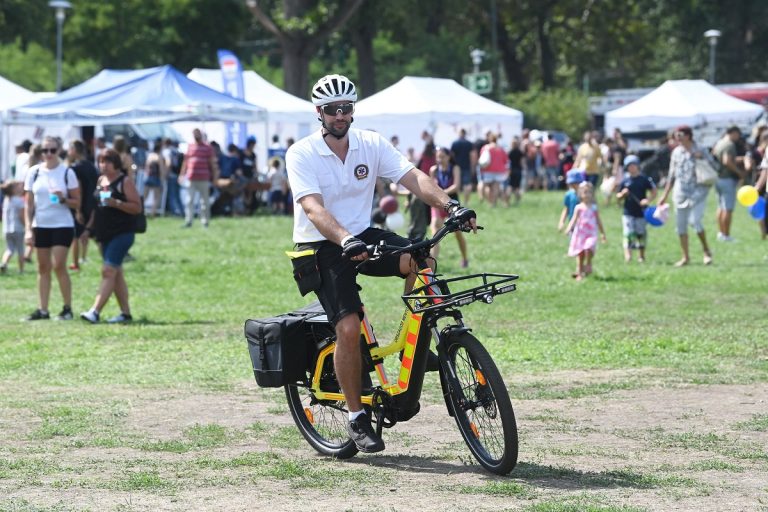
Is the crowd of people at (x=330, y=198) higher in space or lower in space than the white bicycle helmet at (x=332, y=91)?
lower

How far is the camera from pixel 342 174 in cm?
695

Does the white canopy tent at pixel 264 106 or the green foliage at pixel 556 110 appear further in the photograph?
the green foliage at pixel 556 110

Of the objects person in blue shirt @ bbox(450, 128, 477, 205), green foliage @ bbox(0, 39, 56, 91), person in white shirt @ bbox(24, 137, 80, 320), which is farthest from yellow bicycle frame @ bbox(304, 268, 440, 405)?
green foliage @ bbox(0, 39, 56, 91)

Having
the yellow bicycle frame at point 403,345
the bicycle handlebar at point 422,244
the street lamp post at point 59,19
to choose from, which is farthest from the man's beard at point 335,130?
the street lamp post at point 59,19

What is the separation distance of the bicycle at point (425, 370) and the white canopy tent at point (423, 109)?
88.2 feet

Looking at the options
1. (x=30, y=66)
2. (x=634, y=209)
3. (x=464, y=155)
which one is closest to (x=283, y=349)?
(x=634, y=209)

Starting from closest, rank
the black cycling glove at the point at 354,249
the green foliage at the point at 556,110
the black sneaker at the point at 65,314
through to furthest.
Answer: the black cycling glove at the point at 354,249
the black sneaker at the point at 65,314
the green foliage at the point at 556,110

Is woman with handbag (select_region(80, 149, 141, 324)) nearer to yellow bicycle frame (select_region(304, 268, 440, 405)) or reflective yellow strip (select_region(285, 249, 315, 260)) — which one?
yellow bicycle frame (select_region(304, 268, 440, 405))

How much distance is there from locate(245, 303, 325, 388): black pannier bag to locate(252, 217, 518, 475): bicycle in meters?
0.03

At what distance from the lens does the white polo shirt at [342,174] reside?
6.88m

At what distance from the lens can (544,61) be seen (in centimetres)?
6606

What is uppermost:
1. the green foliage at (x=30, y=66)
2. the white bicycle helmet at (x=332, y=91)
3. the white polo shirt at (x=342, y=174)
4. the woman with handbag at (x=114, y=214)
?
the green foliage at (x=30, y=66)

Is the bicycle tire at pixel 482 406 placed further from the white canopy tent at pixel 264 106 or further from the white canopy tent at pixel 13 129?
the white canopy tent at pixel 264 106

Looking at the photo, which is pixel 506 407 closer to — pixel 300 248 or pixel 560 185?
pixel 300 248
